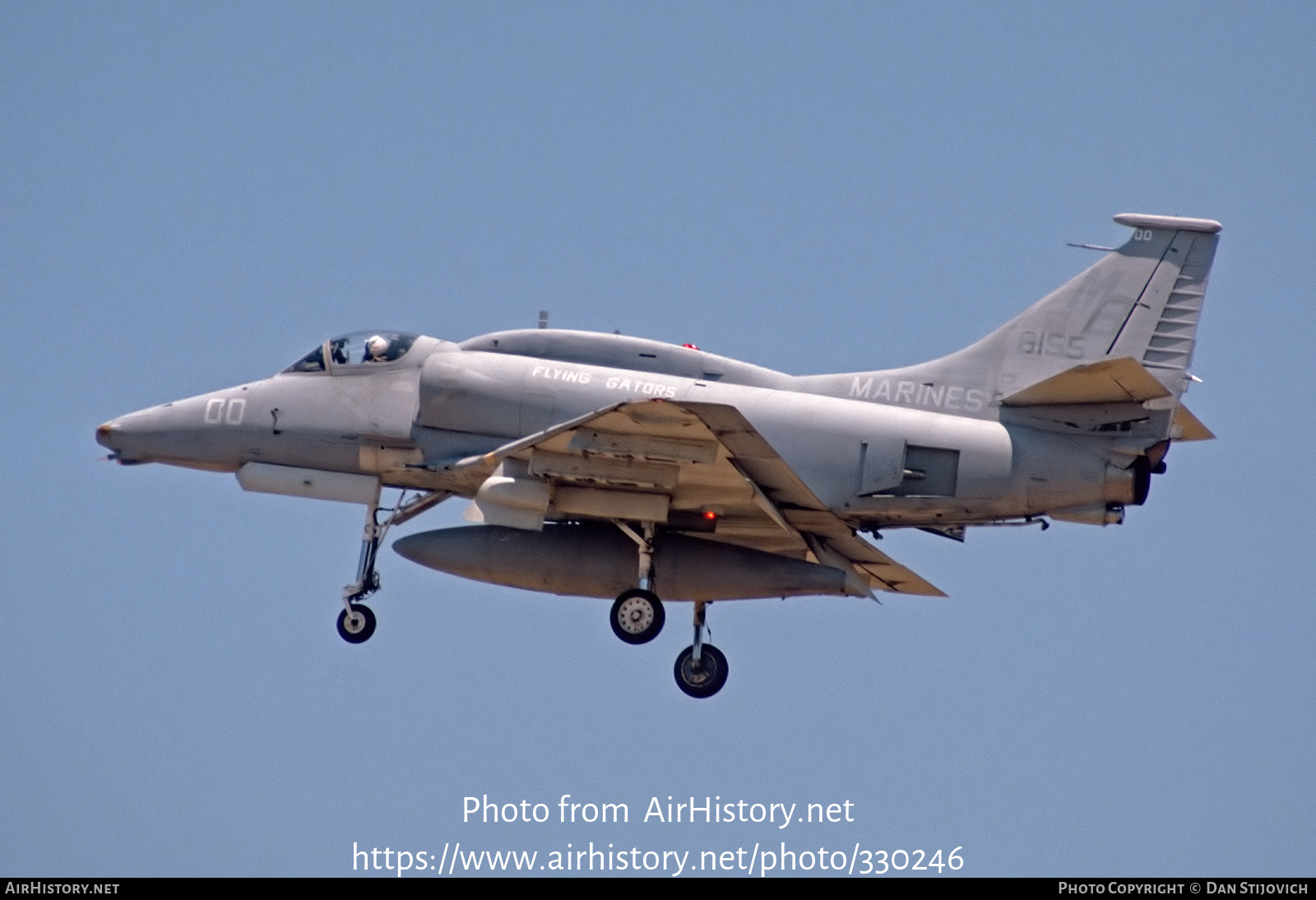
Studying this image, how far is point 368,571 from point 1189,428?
9381 millimetres

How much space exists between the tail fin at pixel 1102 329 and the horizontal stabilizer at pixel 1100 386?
0.51 metres

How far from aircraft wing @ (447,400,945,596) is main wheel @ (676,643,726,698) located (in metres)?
1.40

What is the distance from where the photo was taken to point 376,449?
22.4 meters

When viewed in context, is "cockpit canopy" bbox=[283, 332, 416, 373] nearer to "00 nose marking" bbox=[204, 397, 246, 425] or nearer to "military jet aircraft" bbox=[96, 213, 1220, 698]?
"military jet aircraft" bbox=[96, 213, 1220, 698]

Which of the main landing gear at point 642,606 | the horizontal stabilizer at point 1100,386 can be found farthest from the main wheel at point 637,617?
the horizontal stabilizer at point 1100,386

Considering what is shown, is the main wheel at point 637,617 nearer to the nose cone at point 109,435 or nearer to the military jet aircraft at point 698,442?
the military jet aircraft at point 698,442

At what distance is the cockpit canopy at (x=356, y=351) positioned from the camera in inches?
888

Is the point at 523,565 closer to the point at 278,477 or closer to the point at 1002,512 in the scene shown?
the point at 278,477

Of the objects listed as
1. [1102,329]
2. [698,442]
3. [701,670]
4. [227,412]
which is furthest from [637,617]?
[1102,329]

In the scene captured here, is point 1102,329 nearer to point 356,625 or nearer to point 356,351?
point 356,351

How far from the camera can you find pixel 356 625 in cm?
2241

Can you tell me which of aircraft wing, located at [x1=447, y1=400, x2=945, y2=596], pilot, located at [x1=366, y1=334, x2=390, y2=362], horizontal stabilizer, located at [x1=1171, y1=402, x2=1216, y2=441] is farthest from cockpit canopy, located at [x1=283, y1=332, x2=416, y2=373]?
horizontal stabilizer, located at [x1=1171, y1=402, x2=1216, y2=441]

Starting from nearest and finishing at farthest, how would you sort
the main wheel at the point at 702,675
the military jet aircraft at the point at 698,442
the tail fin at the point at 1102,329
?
the military jet aircraft at the point at 698,442 → the tail fin at the point at 1102,329 → the main wheel at the point at 702,675
